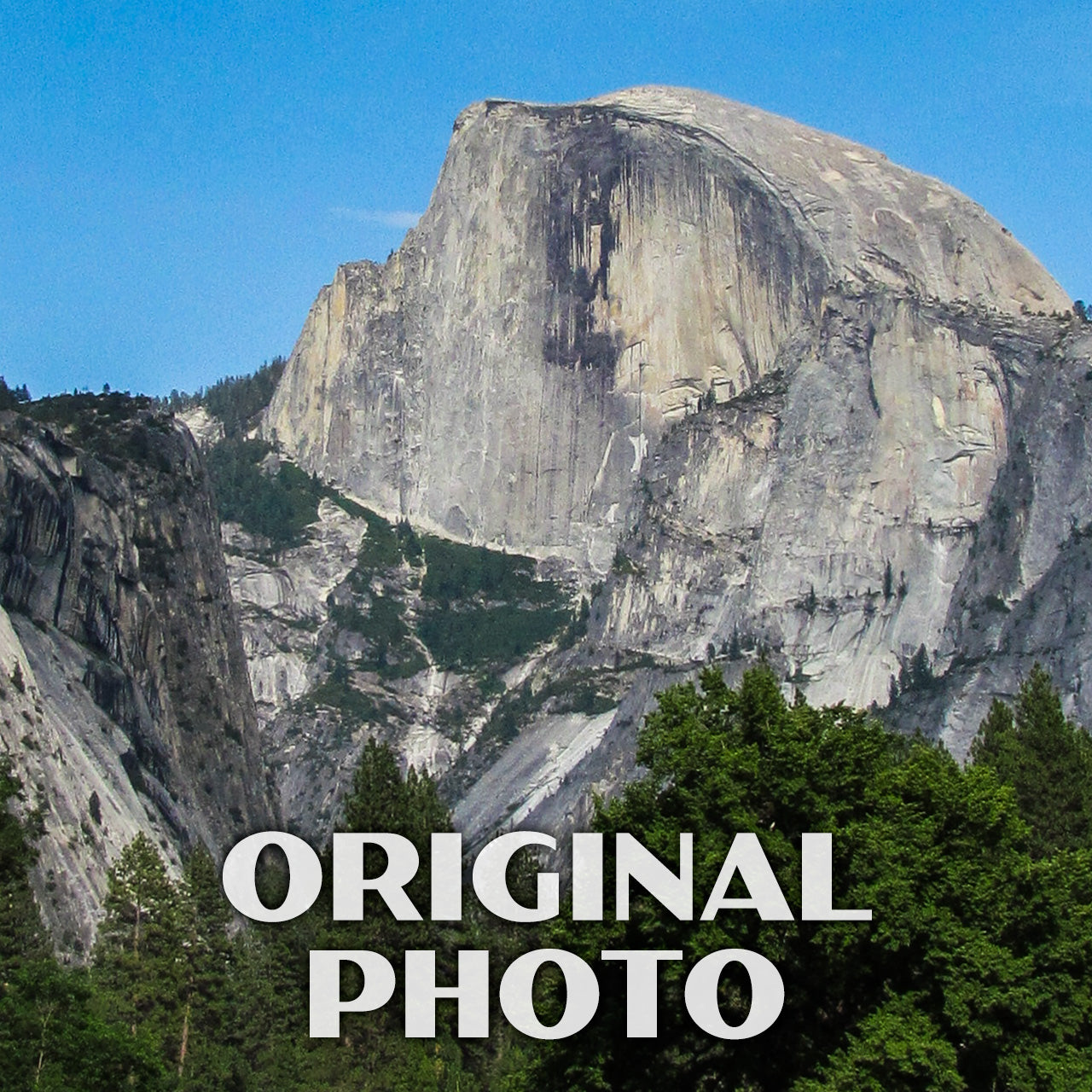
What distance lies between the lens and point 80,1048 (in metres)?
52.0

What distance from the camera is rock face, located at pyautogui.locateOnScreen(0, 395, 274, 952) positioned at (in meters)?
108

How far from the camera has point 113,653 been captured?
137 metres

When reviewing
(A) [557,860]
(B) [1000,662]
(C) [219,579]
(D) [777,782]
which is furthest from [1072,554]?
(D) [777,782]

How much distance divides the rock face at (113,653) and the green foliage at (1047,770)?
3892 centimetres

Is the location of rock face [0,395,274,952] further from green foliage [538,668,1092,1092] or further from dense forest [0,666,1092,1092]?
green foliage [538,668,1092,1092]

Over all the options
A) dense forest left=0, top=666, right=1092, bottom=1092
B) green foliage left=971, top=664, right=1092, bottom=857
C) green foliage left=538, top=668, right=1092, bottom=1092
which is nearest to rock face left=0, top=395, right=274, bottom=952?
green foliage left=971, top=664, right=1092, bottom=857

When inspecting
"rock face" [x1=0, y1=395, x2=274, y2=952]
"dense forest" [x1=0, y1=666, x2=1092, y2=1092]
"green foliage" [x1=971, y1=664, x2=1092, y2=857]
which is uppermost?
"rock face" [x1=0, y1=395, x2=274, y2=952]

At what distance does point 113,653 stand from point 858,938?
93.8 meters

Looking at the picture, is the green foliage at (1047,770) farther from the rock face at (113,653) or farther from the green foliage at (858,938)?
the rock face at (113,653)

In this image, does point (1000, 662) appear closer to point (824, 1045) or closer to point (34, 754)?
point (34, 754)

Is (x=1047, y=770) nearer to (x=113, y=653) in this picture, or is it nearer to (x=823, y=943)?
(x=823, y=943)

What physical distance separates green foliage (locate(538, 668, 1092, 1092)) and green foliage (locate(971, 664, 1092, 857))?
63.4ft

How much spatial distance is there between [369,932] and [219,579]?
103799 millimetres

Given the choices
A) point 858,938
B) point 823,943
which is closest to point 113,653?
point 823,943
